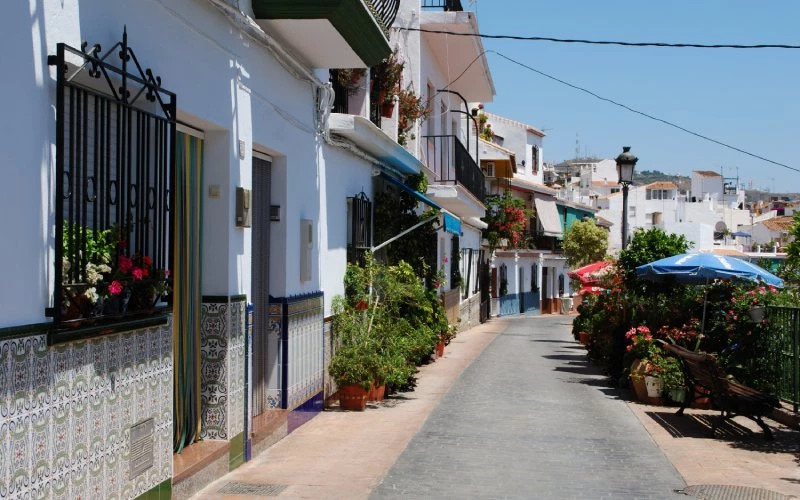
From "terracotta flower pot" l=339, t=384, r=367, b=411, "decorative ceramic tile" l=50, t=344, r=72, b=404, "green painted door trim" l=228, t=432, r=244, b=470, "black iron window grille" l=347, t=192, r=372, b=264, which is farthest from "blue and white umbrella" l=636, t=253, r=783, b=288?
"decorative ceramic tile" l=50, t=344, r=72, b=404

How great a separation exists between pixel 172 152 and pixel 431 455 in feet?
13.7

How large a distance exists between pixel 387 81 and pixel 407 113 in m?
1.77

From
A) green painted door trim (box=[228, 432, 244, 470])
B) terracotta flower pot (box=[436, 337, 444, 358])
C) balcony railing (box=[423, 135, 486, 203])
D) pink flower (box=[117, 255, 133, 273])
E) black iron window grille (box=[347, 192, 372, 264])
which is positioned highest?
balcony railing (box=[423, 135, 486, 203])

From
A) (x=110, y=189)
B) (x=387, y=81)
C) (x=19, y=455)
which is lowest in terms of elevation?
(x=19, y=455)

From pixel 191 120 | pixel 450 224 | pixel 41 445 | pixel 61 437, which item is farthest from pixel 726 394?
pixel 41 445

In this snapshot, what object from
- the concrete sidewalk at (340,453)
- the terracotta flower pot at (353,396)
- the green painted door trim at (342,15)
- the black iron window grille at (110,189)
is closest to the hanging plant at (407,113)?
the concrete sidewalk at (340,453)

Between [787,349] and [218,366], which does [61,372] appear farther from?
[787,349]

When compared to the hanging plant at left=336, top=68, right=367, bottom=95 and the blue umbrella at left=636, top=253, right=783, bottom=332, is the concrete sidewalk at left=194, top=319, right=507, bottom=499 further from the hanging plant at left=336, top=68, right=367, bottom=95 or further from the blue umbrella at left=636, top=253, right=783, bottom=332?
the hanging plant at left=336, top=68, right=367, bottom=95

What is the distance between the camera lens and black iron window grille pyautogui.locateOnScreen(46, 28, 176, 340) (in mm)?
5109

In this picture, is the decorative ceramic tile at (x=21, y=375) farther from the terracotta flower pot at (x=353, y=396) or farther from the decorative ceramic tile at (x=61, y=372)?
the terracotta flower pot at (x=353, y=396)

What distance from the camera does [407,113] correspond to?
18094mm

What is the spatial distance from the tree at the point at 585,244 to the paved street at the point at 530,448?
126ft

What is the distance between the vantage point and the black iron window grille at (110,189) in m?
5.11

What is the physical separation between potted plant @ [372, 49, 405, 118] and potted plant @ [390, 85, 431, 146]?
2.17ft
